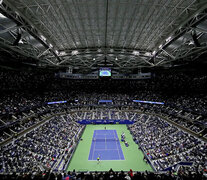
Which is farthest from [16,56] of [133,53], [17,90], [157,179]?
[157,179]

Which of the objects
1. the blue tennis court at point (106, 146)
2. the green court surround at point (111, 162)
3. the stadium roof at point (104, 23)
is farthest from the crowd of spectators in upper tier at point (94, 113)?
the stadium roof at point (104, 23)

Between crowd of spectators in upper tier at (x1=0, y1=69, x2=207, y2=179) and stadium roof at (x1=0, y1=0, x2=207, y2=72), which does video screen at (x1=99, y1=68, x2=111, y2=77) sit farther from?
crowd of spectators in upper tier at (x1=0, y1=69, x2=207, y2=179)

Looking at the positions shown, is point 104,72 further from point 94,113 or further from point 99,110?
point 94,113

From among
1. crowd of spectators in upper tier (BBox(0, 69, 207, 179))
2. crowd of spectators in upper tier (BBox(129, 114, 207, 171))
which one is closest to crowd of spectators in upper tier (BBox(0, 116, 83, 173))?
crowd of spectators in upper tier (BBox(0, 69, 207, 179))

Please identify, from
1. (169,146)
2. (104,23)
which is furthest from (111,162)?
(104,23)

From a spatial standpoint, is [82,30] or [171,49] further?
[171,49]

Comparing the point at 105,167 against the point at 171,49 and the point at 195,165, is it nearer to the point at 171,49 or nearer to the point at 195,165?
the point at 195,165
